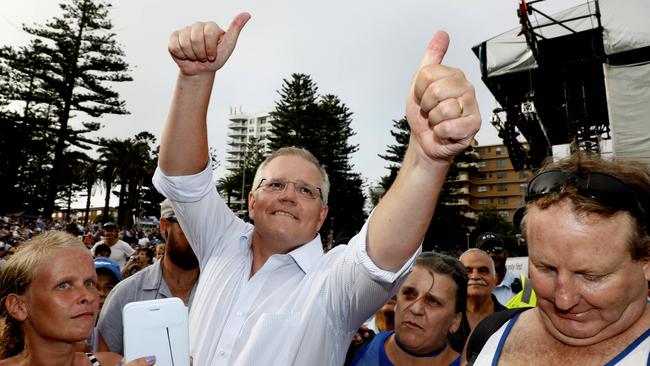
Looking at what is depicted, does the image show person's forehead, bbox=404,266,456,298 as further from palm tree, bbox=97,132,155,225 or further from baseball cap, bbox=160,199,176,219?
palm tree, bbox=97,132,155,225

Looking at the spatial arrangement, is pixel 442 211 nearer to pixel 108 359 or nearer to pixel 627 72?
pixel 627 72

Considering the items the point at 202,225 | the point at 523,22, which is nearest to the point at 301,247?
the point at 202,225

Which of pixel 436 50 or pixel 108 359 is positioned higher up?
pixel 436 50

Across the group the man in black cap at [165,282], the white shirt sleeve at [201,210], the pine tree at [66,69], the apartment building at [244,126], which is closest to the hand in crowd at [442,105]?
the white shirt sleeve at [201,210]

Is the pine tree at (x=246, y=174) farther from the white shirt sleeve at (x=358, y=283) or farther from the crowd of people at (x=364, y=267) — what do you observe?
the white shirt sleeve at (x=358, y=283)

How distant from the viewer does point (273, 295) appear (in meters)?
1.67

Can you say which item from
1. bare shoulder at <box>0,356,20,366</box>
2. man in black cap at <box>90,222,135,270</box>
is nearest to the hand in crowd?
bare shoulder at <box>0,356,20,366</box>

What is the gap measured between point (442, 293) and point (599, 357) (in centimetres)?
119

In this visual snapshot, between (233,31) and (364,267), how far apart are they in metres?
0.96

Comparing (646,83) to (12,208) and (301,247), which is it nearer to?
(301,247)

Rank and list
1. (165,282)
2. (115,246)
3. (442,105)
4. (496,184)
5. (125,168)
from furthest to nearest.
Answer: (496,184) → (125,168) → (115,246) → (165,282) → (442,105)

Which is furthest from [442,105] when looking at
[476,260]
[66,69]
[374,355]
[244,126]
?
[244,126]

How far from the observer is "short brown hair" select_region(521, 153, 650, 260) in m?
1.18

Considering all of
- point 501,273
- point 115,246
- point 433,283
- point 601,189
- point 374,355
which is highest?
point 601,189
